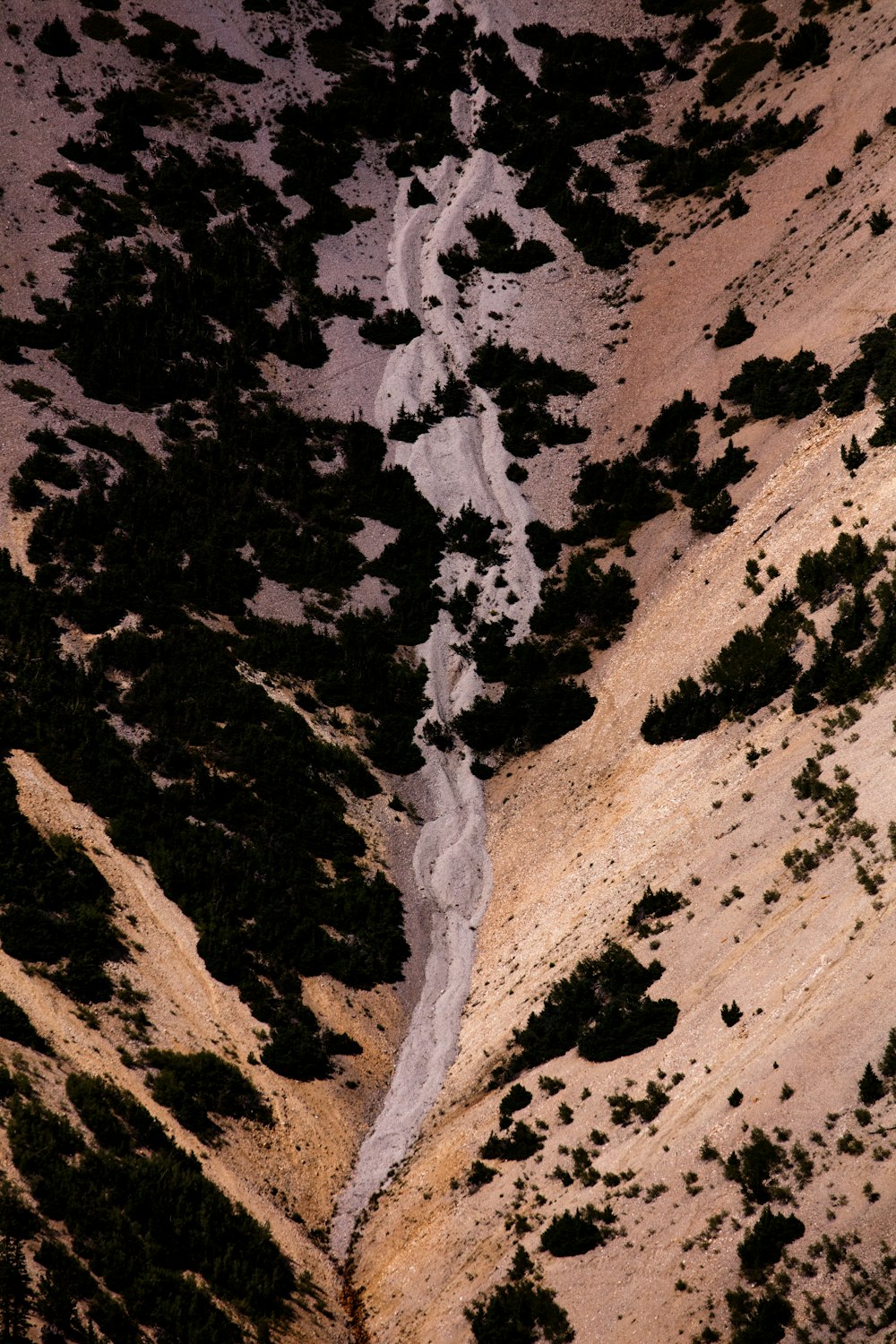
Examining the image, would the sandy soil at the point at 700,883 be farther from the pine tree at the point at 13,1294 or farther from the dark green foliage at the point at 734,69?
the pine tree at the point at 13,1294

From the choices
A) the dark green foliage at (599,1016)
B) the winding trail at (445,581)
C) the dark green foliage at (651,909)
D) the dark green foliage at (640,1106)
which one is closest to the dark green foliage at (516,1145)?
the dark green foliage at (640,1106)

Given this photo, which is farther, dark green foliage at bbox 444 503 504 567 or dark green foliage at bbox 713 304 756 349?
dark green foliage at bbox 713 304 756 349

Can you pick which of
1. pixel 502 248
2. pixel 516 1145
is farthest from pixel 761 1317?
pixel 502 248

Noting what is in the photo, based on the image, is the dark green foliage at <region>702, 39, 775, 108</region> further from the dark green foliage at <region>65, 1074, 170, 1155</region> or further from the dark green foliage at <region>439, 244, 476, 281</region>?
the dark green foliage at <region>65, 1074, 170, 1155</region>

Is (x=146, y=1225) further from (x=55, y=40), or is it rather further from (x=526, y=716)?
(x=55, y=40)

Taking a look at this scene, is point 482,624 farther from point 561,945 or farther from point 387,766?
point 561,945

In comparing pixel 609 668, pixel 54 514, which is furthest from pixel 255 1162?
pixel 54 514

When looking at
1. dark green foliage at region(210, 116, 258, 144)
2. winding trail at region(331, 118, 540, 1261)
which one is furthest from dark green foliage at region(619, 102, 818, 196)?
dark green foliage at region(210, 116, 258, 144)
